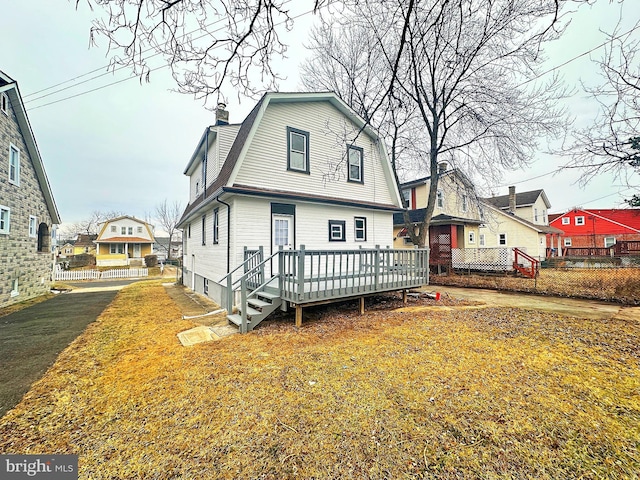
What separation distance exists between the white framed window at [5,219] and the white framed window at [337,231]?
11.2 metres

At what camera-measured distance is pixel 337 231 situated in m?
10.3

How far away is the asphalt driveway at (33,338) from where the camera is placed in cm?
370

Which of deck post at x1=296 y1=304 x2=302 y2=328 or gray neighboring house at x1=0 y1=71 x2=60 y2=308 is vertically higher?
gray neighboring house at x1=0 y1=71 x2=60 y2=308

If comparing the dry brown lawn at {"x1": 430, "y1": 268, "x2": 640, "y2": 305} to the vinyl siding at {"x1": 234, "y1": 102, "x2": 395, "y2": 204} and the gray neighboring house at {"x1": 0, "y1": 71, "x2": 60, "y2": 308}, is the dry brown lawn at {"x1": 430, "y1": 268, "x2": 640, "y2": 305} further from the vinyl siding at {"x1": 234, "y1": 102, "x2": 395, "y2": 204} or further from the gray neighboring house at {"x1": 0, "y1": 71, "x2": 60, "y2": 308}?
the gray neighboring house at {"x1": 0, "y1": 71, "x2": 60, "y2": 308}

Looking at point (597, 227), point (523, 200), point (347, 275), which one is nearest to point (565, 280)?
point (347, 275)

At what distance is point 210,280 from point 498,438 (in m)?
9.37

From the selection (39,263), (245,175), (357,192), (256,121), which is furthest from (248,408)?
(39,263)

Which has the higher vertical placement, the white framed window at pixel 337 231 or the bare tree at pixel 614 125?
the bare tree at pixel 614 125

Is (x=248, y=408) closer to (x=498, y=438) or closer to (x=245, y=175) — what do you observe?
(x=498, y=438)

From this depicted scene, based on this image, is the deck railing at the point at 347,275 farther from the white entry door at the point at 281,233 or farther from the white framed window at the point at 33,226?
the white framed window at the point at 33,226

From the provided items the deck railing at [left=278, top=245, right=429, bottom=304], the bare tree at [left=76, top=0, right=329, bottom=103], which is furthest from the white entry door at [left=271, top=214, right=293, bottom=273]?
the bare tree at [left=76, top=0, right=329, bottom=103]

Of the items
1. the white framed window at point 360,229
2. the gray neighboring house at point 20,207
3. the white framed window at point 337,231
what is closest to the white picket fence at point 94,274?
the gray neighboring house at point 20,207

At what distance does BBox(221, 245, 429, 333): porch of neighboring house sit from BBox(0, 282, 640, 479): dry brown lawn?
0.87 m

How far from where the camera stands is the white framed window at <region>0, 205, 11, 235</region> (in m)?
8.88
